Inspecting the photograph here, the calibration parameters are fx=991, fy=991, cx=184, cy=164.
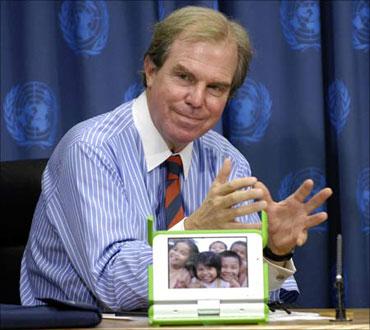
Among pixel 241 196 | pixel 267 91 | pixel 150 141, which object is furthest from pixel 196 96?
pixel 267 91

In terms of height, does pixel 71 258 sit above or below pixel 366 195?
below

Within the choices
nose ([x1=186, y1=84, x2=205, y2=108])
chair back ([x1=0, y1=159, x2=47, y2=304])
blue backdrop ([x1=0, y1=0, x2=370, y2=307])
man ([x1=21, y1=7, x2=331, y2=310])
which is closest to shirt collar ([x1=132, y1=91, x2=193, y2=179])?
man ([x1=21, y1=7, x2=331, y2=310])

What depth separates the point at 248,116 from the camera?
9.73 feet

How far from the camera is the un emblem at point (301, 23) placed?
2.98 meters

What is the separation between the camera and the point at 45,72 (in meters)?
2.90

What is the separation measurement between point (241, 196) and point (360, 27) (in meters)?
1.33

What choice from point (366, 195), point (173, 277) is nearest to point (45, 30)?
point (366, 195)

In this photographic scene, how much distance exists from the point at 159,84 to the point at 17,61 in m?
0.70

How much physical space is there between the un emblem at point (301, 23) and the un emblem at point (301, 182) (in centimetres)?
37

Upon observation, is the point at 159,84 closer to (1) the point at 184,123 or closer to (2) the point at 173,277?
(1) the point at 184,123

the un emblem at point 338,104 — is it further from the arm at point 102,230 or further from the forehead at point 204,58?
the arm at point 102,230

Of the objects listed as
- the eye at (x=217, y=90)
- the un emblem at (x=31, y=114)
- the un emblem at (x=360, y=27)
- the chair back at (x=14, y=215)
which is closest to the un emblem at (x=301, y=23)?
the un emblem at (x=360, y=27)

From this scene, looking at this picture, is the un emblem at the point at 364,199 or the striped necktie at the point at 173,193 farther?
the un emblem at the point at 364,199

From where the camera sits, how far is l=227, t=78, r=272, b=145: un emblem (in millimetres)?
2965
